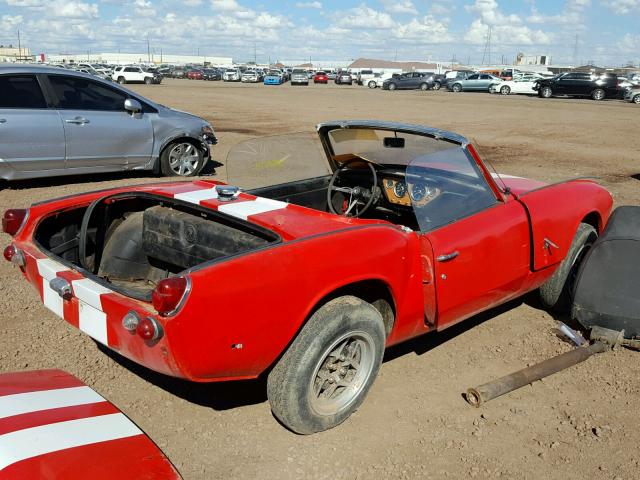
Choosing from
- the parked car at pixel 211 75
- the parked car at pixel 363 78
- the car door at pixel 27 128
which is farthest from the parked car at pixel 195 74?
the car door at pixel 27 128

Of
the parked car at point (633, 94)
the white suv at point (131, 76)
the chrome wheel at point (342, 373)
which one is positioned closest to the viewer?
the chrome wheel at point (342, 373)

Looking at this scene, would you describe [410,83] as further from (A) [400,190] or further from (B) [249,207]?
(B) [249,207]

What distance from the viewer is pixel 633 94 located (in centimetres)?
3269

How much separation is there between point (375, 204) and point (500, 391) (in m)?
1.49

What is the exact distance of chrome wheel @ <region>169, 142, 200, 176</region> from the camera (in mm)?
9211

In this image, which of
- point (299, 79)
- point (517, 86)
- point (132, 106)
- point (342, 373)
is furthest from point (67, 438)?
point (299, 79)

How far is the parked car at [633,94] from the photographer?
32.5 m

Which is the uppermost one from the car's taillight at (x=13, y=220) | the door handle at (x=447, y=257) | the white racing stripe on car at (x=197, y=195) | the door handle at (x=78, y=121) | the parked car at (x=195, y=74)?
the white racing stripe on car at (x=197, y=195)

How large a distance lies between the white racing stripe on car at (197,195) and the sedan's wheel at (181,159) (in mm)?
5727

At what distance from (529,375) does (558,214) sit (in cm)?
123

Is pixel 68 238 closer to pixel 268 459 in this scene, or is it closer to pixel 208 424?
pixel 208 424

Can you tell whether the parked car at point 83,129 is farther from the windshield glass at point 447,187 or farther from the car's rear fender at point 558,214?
the car's rear fender at point 558,214

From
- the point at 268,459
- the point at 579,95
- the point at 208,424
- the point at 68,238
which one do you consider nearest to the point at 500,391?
the point at 268,459

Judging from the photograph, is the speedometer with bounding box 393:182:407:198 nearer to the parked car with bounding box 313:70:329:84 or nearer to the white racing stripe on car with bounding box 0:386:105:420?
the white racing stripe on car with bounding box 0:386:105:420
